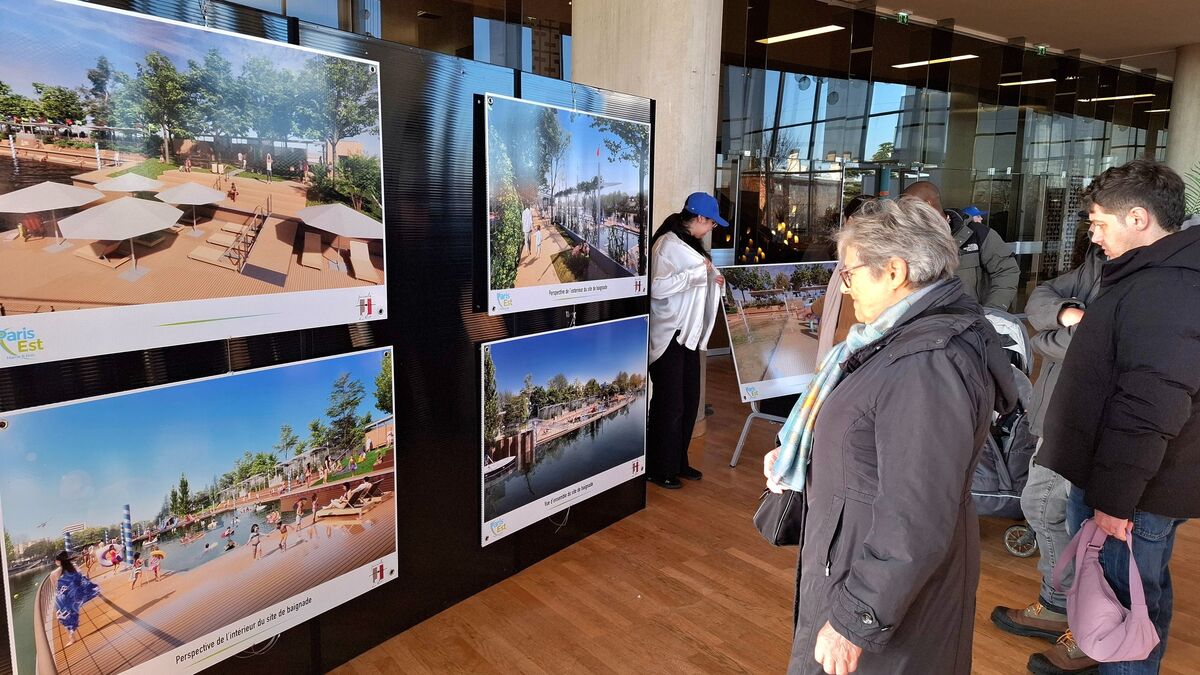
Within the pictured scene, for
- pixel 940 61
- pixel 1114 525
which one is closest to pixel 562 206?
pixel 1114 525

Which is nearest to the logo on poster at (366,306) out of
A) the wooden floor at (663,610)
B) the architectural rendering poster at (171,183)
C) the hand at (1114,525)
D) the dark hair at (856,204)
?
the architectural rendering poster at (171,183)

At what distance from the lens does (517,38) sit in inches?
238

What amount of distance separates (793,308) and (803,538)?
12.0ft

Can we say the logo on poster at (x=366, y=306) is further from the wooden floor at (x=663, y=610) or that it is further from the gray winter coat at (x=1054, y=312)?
the gray winter coat at (x=1054, y=312)

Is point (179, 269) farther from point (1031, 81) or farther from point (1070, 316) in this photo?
point (1031, 81)

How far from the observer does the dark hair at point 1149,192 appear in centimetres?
→ 230

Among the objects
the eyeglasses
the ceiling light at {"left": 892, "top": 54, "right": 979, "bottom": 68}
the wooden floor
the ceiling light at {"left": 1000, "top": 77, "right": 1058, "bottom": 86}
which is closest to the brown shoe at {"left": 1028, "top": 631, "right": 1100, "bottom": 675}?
the wooden floor

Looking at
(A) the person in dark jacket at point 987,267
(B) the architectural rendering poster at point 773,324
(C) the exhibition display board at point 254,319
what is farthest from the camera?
(B) the architectural rendering poster at point 773,324

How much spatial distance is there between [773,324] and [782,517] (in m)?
3.30

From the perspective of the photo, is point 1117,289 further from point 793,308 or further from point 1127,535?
point 793,308

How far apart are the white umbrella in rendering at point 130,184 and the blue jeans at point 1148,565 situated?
2.96 metres

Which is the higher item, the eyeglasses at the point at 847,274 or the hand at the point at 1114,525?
the eyeglasses at the point at 847,274

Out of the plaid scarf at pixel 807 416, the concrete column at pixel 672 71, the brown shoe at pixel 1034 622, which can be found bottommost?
the brown shoe at pixel 1034 622

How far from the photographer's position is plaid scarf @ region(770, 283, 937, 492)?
181cm
